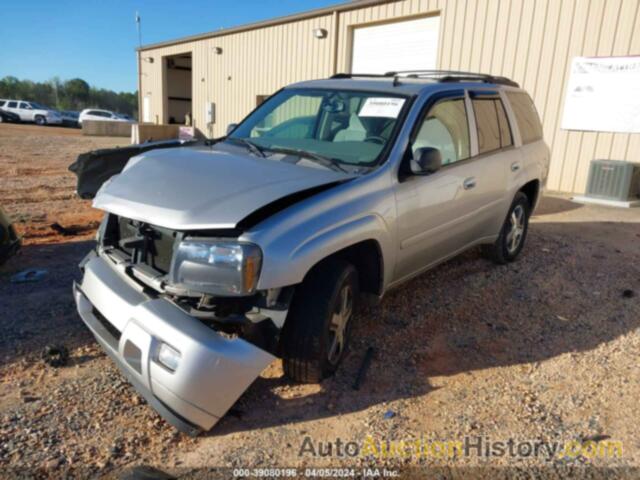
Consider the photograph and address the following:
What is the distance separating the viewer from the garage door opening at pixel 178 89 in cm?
2544

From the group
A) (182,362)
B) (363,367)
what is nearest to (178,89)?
(363,367)

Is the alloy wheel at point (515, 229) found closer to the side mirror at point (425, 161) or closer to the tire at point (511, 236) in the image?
the tire at point (511, 236)

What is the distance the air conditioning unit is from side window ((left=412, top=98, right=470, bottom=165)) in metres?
6.43

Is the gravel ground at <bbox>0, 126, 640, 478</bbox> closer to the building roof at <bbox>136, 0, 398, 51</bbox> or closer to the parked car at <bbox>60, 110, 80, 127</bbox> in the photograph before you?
the building roof at <bbox>136, 0, 398, 51</bbox>

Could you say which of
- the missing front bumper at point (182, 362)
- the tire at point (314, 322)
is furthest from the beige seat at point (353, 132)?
the missing front bumper at point (182, 362)

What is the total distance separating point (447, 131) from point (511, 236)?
1854mm

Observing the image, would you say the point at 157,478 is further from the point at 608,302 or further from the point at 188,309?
the point at 608,302

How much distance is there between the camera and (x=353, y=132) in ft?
12.7

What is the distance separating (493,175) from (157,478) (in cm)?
373

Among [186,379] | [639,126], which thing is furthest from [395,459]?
[639,126]

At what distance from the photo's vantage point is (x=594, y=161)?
31.3ft

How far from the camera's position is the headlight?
2523 mm

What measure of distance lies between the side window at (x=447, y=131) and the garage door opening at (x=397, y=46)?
860cm

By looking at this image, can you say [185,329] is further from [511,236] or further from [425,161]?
[511,236]
